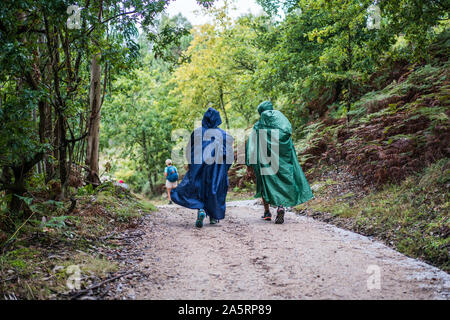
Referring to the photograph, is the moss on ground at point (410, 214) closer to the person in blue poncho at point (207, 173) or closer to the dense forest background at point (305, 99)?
the dense forest background at point (305, 99)

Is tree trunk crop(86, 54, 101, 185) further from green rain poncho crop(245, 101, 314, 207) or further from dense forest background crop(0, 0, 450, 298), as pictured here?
green rain poncho crop(245, 101, 314, 207)

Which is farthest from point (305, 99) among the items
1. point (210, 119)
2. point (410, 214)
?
point (410, 214)

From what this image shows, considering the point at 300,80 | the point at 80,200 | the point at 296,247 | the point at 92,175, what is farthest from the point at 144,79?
the point at 296,247

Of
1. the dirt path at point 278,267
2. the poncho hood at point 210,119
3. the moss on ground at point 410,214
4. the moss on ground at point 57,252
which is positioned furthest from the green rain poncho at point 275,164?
the moss on ground at point 57,252

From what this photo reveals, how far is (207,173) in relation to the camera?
23.3 ft

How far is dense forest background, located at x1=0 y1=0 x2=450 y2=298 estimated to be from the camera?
4.33 meters

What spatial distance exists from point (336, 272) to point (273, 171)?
146 inches

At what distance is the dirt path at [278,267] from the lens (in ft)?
10.5

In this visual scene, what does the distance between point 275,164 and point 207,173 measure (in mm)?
1488

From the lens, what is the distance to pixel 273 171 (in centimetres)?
726

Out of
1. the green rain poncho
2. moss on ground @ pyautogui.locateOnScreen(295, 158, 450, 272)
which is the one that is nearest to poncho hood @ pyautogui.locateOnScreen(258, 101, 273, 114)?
the green rain poncho

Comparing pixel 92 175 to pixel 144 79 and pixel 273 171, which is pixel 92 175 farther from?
pixel 144 79

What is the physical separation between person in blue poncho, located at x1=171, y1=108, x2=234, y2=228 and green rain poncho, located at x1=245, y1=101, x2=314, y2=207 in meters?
0.66

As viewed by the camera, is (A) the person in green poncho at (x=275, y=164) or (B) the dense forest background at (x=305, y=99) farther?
(A) the person in green poncho at (x=275, y=164)
